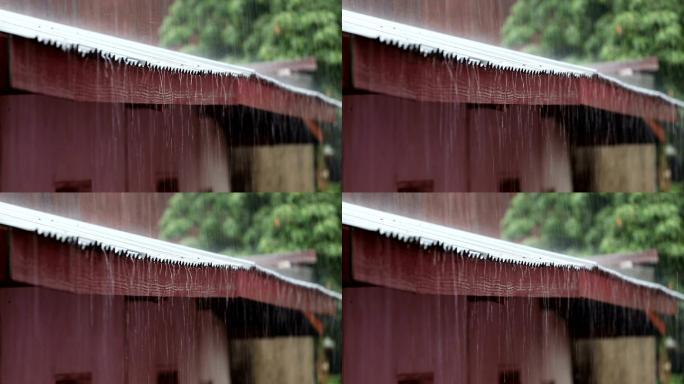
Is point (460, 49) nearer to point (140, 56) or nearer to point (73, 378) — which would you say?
point (140, 56)

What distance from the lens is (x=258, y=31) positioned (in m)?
5.46

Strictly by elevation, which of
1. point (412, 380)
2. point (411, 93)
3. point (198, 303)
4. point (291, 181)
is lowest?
point (412, 380)

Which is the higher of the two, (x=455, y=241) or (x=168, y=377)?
(x=455, y=241)

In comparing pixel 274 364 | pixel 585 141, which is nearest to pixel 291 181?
pixel 274 364

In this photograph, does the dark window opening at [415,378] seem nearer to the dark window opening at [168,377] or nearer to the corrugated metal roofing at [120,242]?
the corrugated metal roofing at [120,242]

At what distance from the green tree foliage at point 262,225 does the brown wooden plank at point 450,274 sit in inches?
5.4

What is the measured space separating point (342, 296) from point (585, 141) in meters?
1.45

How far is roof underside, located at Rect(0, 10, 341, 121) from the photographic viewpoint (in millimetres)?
5309

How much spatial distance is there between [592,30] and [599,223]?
3.17 ft

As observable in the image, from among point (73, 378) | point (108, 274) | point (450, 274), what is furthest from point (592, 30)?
point (73, 378)

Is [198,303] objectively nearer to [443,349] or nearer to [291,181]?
[291,181]

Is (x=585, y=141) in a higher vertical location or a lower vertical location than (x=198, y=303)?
higher

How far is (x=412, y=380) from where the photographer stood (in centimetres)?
545

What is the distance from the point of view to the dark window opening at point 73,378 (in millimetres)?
5375
